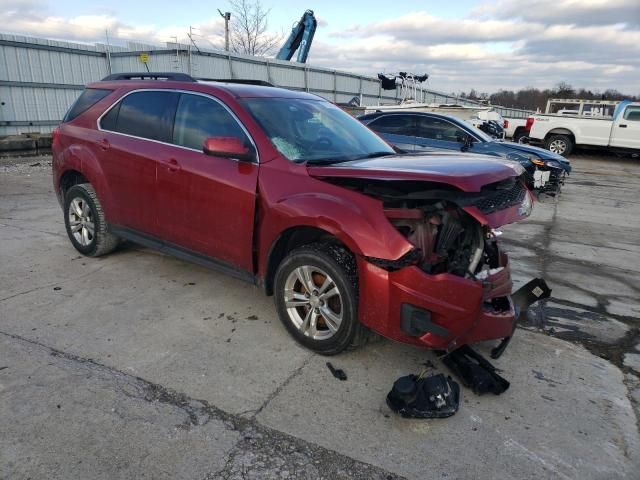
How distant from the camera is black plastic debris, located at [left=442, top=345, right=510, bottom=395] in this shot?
2.98 metres

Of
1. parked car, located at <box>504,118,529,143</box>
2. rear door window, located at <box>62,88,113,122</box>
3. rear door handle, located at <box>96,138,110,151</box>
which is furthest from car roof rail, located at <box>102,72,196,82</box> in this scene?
parked car, located at <box>504,118,529,143</box>

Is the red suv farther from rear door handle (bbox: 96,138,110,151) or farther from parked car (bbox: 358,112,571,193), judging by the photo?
parked car (bbox: 358,112,571,193)

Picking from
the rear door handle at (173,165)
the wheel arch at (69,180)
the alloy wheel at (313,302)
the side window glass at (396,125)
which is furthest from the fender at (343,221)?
the side window glass at (396,125)

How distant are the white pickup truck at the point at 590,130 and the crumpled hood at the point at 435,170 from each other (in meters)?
16.2

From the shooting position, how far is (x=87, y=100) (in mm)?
5055

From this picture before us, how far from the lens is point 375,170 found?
3033 millimetres

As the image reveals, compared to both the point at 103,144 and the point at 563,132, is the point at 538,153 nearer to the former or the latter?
the point at 103,144

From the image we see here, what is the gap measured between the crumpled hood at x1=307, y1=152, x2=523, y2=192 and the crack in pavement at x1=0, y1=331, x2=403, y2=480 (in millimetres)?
1446

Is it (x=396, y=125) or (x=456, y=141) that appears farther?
(x=396, y=125)

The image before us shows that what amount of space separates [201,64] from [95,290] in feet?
46.3

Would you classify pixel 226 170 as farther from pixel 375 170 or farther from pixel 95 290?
pixel 95 290

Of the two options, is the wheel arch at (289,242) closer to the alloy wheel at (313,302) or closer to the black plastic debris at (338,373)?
the alloy wheel at (313,302)

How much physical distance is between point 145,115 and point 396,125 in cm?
676

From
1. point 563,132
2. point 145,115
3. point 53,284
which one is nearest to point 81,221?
point 53,284
